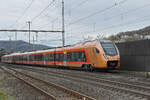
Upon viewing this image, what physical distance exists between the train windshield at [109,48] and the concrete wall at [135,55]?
1.66 meters

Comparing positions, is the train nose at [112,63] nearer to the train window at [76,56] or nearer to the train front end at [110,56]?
the train front end at [110,56]

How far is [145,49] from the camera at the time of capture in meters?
17.8

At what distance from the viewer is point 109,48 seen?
19.2 m

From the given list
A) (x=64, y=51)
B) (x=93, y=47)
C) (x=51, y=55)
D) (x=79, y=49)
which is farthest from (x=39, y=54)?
(x=93, y=47)

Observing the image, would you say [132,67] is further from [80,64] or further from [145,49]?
[80,64]

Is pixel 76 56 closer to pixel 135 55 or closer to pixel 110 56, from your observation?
pixel 110 56

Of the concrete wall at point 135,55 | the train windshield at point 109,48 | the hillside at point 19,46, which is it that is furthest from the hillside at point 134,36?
the train windshield at point 109,48

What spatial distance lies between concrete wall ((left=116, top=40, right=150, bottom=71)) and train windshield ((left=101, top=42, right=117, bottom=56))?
1663 mm

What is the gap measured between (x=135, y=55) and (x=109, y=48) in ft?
8.02

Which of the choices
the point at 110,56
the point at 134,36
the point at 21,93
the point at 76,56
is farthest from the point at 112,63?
the point at 134,36

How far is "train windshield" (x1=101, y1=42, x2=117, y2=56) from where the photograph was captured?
18766mm

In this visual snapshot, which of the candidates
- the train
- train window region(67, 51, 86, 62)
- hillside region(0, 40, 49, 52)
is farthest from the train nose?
hillside region(0, 40, 49, 52)

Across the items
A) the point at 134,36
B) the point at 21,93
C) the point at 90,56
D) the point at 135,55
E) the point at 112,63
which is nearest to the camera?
the point at 21,93

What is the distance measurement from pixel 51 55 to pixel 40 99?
21603 mm
